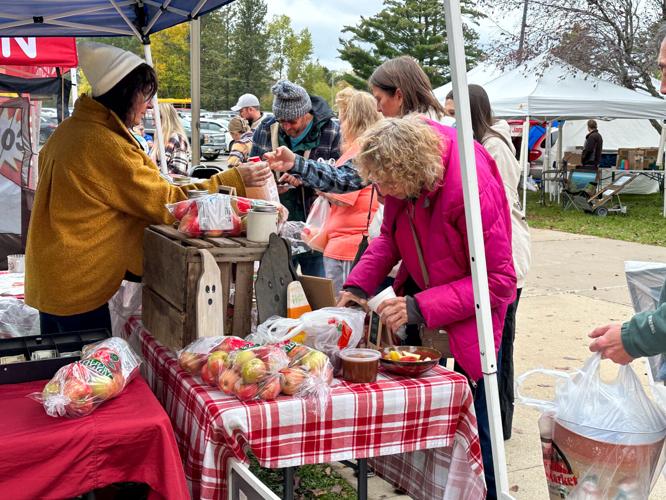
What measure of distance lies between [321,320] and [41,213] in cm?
108

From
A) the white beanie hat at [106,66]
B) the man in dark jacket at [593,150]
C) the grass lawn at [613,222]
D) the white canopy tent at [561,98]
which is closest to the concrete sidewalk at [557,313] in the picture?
the grass lawn at [613,222]

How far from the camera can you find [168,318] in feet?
8.04

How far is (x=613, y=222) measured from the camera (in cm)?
1361

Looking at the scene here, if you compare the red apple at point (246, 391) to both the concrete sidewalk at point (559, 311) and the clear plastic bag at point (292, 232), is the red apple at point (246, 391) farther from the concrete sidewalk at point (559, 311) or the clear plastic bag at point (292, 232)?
the concrete sidewalk at point (559, 311)

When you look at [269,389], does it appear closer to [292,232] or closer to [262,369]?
[262,369]

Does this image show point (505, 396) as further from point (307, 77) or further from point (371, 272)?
point (307, 77)

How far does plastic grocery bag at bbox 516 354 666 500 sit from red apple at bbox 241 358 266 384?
803mm

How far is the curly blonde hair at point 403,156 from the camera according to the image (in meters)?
2.31

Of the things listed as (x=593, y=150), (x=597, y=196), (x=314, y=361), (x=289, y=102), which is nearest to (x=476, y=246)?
(x=314, y=361)

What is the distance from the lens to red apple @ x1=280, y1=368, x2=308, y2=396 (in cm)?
209

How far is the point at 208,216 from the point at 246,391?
729 millimetres

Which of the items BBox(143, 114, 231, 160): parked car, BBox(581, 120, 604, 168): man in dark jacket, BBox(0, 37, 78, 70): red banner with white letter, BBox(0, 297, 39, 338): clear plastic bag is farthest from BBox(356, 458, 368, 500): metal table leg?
BBox(143, 114, 231, 160): parked car

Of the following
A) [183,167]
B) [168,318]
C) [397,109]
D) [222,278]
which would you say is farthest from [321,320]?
[183,167]

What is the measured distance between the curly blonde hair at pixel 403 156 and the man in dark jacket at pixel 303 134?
1.71m
